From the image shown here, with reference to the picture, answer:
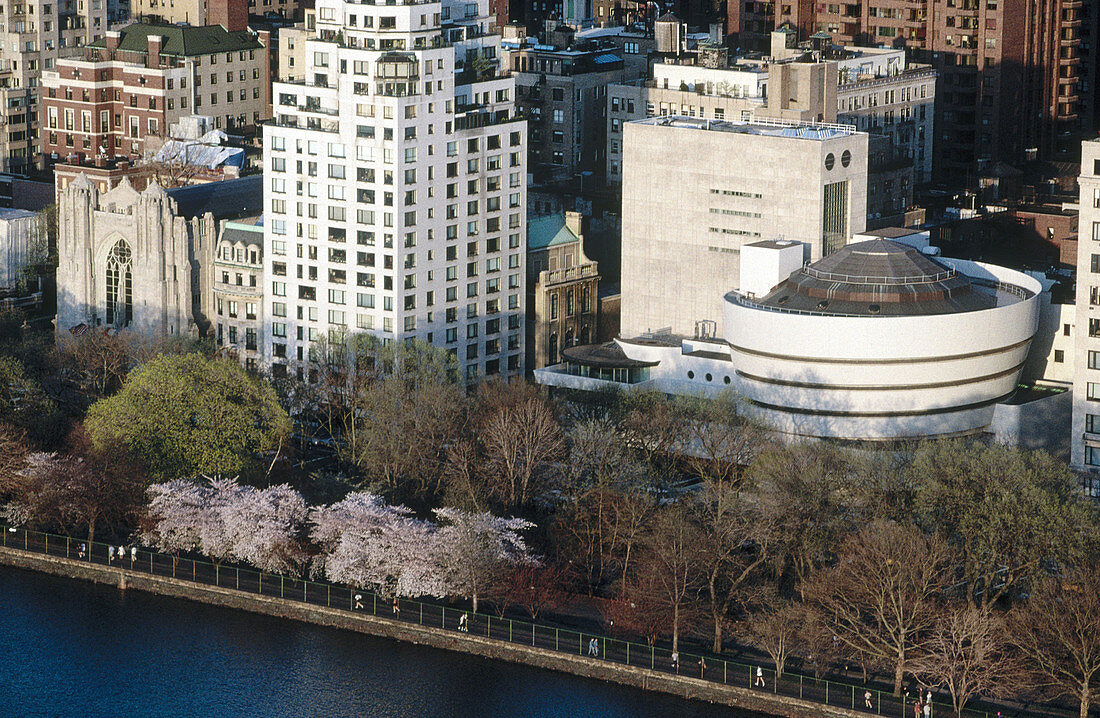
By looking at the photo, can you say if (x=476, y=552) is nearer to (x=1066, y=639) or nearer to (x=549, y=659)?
(x=549, y=659)

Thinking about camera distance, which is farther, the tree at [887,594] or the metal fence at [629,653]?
the tree at [887,594]

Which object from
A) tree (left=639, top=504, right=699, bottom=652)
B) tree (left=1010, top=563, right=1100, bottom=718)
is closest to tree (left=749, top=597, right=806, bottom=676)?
tree (left=639, top=504, right=699, bottom=652)

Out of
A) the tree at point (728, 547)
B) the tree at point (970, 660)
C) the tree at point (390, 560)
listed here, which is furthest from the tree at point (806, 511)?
the tree at point (390, 560)

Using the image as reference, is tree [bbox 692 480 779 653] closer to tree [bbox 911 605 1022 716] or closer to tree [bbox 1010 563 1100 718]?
tree [bbox 911 605 1022 716]

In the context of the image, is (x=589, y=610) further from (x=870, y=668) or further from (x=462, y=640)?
(x=870, y=668)

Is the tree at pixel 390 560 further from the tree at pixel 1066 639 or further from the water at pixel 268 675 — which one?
the tree at pixel 1066 639

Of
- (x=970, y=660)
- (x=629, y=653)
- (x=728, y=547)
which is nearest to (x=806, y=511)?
(x=728, y=547)

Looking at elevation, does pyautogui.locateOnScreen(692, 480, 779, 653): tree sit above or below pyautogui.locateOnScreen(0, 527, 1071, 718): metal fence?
above
